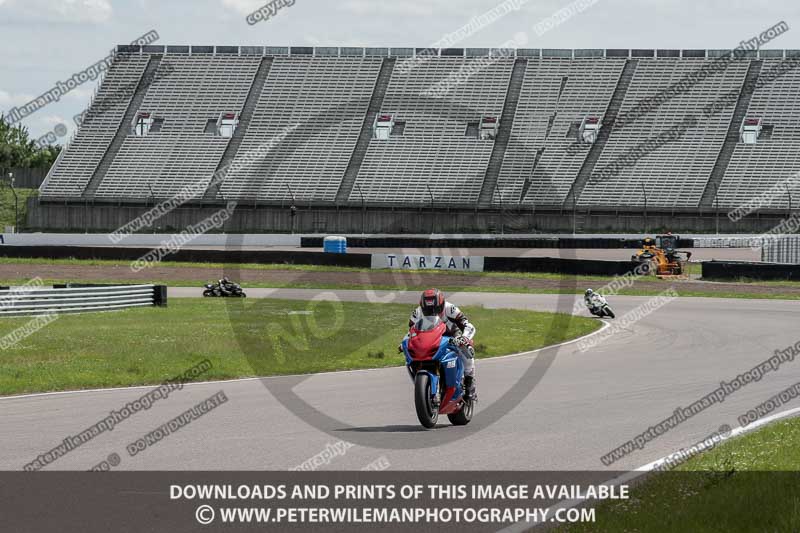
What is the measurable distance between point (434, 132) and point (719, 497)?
6927cm

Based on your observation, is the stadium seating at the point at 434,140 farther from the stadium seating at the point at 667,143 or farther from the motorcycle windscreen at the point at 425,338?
the motorcycle windscreen at the point at 425,338

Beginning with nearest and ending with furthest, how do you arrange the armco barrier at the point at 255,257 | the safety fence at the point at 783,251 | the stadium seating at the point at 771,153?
the armco barrier at the point at 255,257 → the safety fence at the point at 783,251 → the stadium seating at the point at 771,153

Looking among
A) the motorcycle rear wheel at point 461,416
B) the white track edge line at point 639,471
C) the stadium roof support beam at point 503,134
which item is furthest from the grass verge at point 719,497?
the stadium roof support beam at point 503,134

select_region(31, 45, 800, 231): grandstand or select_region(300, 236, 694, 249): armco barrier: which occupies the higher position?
select_region(31, 45, 800, 231): grandstand

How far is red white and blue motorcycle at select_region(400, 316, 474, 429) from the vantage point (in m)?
11.7

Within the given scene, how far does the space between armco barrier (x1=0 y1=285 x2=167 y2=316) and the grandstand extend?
1543 inches

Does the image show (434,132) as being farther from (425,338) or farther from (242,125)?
(425,338)

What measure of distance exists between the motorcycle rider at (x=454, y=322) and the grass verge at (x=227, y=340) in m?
6.14

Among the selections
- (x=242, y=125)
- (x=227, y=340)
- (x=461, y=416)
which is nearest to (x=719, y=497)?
(x=461, y=416)

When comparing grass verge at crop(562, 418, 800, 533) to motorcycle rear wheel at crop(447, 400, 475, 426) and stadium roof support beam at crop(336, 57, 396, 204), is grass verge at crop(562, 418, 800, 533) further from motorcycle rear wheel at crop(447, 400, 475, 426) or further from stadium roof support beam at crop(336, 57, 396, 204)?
stadium roof support beam at crop(336, 57, 396, 204)

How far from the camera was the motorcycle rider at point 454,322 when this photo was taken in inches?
481

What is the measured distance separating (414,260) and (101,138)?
39807 mm

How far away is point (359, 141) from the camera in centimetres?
7619

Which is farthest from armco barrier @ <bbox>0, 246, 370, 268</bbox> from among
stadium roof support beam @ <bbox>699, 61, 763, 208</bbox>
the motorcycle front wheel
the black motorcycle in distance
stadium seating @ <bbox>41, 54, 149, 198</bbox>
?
the motorcycle front wheel
